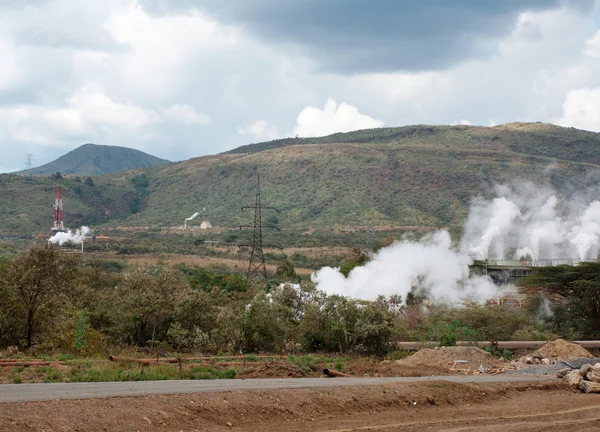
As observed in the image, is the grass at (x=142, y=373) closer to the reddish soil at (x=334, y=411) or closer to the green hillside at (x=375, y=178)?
the reddish soil at (x=334, y=411)

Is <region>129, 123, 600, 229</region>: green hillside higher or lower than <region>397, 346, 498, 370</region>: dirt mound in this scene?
higher

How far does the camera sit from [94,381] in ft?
74.8

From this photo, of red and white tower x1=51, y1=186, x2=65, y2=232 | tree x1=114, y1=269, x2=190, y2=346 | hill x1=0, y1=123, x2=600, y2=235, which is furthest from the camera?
hill x1=0, y1=123, x2=600, y2=235

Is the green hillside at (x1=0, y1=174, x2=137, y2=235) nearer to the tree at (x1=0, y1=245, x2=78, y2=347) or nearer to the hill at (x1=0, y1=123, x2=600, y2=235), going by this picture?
the hill at (x1=0, y1=123, x2=600, y2=235)

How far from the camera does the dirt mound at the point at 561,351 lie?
128 feet

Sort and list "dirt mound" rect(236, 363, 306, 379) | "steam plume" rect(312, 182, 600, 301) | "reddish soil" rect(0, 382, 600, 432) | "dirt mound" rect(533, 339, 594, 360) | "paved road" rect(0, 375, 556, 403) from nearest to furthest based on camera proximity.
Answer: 1. "reddish soil" rect(0, 382, 600, 432)
2. "paved road" rect(0, 375, 556, 403)
3. "dirt mound" rect(236, 363, 306, 379)
4. "dirt mound" rect(533, 339, 594, 360)
5. "steam plume" rect(312, 182, 600, 301)

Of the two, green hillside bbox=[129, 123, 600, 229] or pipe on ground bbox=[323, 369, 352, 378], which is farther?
green hillside bbox=[129, 123, 600, 229]

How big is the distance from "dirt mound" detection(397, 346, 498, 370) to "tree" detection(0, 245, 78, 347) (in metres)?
16.0

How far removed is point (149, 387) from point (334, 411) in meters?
5.02

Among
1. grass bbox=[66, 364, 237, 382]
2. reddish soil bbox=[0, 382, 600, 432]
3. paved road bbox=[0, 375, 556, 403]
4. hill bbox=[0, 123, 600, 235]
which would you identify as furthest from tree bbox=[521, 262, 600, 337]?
hill bbox=[0, 123, 600, 235]

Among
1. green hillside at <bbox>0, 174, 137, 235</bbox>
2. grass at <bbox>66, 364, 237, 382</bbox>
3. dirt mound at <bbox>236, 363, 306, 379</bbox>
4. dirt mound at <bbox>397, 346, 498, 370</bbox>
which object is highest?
green hillside at <bbox>0, 174, 137, 235</bbox>

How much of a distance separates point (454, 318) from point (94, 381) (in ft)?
119

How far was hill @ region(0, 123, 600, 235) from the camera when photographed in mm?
147375

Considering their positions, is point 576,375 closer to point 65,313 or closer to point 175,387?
point 175,387
